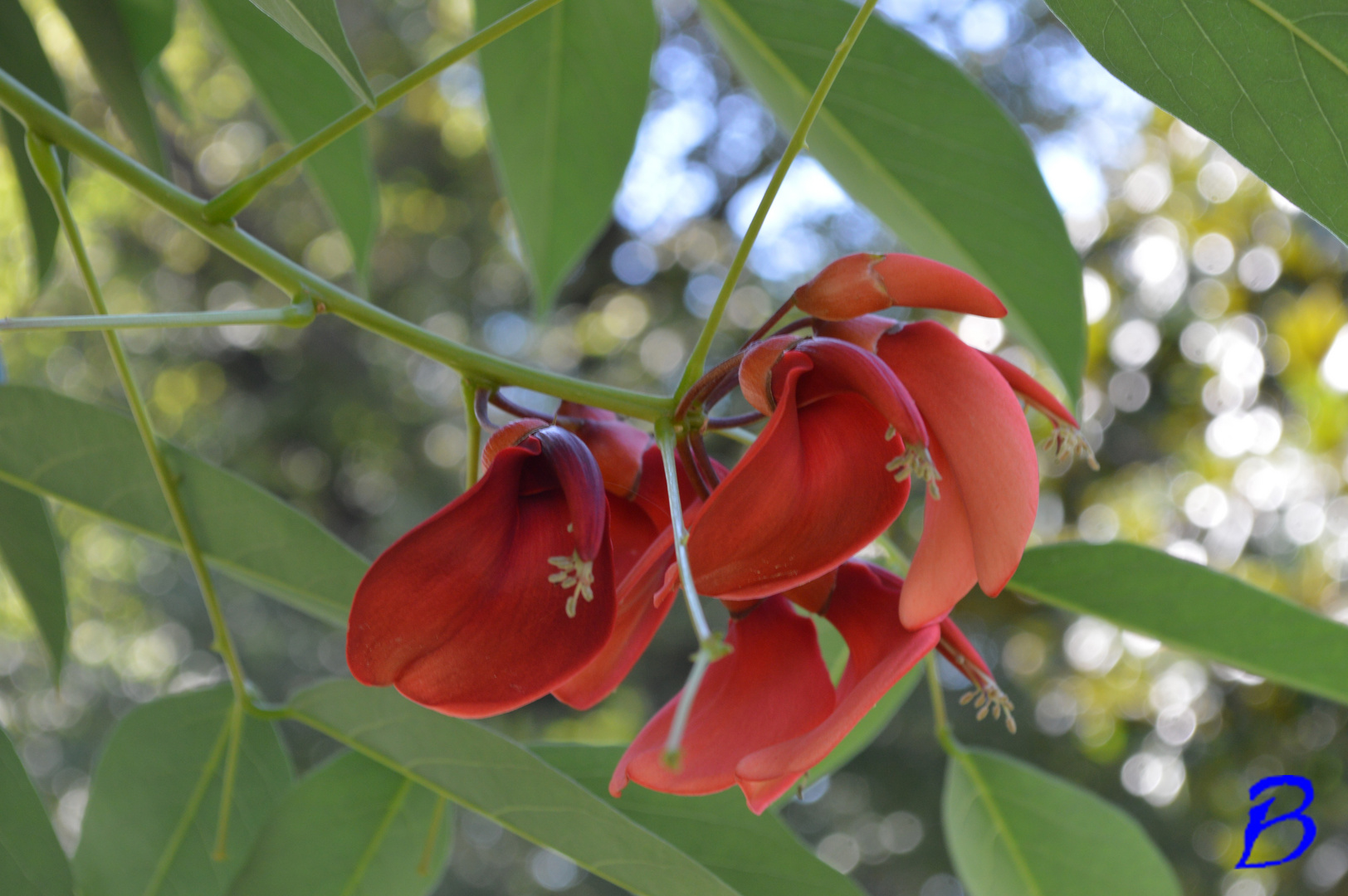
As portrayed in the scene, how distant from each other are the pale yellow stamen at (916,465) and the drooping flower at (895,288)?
0.05 meters

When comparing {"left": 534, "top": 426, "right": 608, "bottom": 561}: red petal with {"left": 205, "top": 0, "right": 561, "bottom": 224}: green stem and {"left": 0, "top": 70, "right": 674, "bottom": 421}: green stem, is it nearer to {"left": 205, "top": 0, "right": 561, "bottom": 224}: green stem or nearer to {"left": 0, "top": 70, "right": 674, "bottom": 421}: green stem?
{"left": 0, "top": 70, "right": 674, "bottom": 421}: green stem

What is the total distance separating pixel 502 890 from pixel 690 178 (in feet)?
7.09

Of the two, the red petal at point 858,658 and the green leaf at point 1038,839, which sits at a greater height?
the red petal at point 858,658

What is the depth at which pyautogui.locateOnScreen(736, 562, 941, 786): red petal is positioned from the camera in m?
0.26

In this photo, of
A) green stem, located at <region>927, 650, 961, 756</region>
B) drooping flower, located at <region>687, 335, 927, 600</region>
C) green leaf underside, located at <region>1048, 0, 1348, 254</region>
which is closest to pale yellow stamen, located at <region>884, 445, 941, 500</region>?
drooping flower, located at <region>687, 335, 927, 600</region>

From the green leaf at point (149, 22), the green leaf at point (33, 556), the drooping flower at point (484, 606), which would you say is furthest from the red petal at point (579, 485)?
the green leaf at point (149, 22)

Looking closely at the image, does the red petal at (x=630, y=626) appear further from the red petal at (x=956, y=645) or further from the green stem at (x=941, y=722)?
the green stem at (x=941, y=722)

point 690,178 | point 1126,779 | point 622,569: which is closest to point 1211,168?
point 1126,779

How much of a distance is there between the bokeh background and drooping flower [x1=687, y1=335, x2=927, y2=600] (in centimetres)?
68

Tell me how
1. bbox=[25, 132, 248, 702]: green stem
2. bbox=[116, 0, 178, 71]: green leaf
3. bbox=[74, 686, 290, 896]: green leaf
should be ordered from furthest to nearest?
bbox=[116, 0, 178, 71]: green leaf, bbox=[74, 686, 290, 896]: green leaf, bbox=[25, 132, 248, 702]: green stem

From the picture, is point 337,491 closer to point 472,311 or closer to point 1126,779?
point 472,311

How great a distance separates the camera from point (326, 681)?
1.37 ft

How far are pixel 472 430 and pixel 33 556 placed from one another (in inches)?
11.9

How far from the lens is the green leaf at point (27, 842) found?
1.22ft
